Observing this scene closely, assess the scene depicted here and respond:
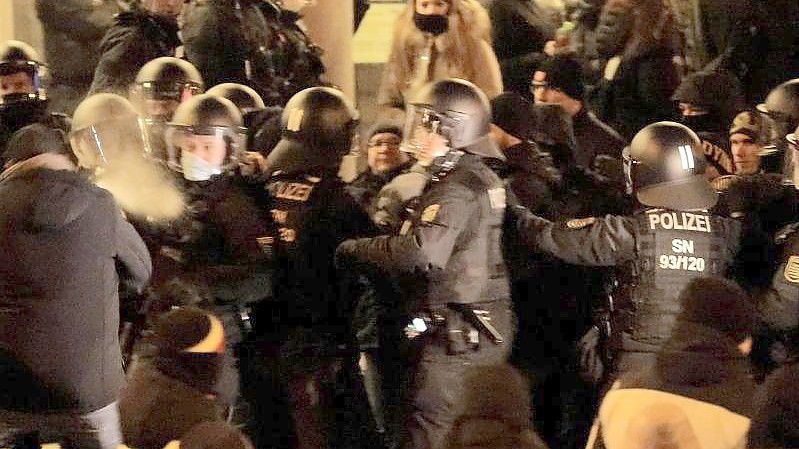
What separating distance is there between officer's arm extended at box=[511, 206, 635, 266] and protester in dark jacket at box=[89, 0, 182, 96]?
3.33 meters

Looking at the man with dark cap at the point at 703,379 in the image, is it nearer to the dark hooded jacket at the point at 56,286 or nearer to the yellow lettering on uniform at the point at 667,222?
the yellow lettering on uniform at the point at 667,222

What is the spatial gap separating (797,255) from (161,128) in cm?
320

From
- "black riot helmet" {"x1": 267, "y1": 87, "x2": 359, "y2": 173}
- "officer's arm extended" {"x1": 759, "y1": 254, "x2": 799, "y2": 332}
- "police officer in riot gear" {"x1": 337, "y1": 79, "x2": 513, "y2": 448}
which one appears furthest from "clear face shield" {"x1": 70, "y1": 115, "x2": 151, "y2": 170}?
"officer's arm extended" {"x1": 759, "y1": 254, "x2": 799, "y2": 332}

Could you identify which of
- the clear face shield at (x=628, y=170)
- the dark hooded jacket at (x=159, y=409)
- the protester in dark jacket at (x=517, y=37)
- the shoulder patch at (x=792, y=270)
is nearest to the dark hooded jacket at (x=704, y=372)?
the shoulder patch at (x=792, y=270)

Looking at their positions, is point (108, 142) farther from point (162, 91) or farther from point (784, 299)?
point (784, 299)

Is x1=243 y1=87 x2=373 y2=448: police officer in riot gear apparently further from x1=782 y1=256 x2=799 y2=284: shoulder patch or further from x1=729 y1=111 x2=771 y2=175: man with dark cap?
x1=729 y1=111 x2=771 y2=175: man with dark cap

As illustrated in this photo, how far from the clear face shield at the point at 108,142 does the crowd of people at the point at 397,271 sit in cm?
1

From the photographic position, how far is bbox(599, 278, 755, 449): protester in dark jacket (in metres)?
3.62

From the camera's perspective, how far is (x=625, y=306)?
5.33m

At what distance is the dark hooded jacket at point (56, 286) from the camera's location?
4.62m

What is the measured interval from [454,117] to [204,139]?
110 cm

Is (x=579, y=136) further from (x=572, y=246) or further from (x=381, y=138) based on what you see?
(x=572, y=246)

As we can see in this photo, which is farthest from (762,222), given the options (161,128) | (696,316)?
(161,128)

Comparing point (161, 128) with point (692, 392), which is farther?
point (161, 128)
